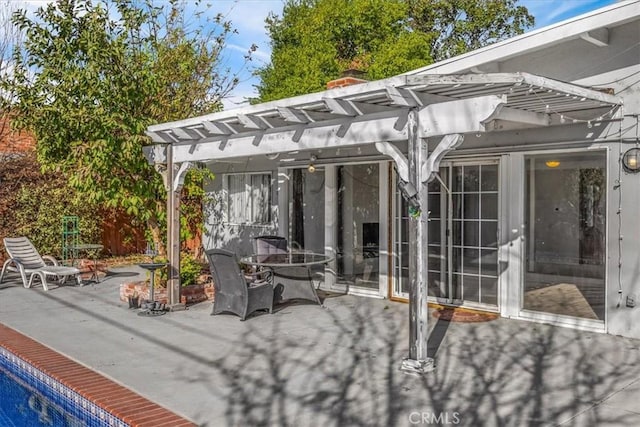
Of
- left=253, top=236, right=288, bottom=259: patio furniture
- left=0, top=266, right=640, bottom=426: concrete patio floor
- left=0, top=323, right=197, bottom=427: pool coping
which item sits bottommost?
left=0, top=266, right=640, bottom=426: concrete patio floor

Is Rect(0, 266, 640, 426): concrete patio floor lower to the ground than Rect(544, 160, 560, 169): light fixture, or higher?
lower

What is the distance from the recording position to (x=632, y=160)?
668 cm

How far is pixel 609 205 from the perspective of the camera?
695cm

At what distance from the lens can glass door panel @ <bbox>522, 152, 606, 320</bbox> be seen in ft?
23.6

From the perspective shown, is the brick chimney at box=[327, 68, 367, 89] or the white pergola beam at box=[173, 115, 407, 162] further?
the brick chimney at box=[327, 68, 367, 89]

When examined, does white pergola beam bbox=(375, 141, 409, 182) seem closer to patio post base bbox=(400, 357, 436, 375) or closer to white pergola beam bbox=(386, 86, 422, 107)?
white pergola beam bbox=(386, 86, 422, 107)

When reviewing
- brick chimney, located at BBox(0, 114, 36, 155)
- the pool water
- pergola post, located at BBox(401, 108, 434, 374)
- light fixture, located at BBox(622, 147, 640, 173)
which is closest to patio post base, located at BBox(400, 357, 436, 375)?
pergola post, located at BBox(401, 108, 434, 374)

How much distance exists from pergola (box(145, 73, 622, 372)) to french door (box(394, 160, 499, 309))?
3.93ft

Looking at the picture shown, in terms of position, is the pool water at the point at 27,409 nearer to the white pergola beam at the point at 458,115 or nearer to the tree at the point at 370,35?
the white pergola beam at the point at 458,115

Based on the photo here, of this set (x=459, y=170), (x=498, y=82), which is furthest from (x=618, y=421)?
(x=459, y=170)

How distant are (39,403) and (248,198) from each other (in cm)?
830

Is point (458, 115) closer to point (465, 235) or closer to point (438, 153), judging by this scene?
point (438, 153)

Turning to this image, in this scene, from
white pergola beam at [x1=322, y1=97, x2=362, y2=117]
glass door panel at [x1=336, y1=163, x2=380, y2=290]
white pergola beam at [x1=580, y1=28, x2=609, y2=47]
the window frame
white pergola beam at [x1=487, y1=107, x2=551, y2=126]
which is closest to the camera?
white pergola beam at [x1=322, y1=97, x2=362, y2=117]

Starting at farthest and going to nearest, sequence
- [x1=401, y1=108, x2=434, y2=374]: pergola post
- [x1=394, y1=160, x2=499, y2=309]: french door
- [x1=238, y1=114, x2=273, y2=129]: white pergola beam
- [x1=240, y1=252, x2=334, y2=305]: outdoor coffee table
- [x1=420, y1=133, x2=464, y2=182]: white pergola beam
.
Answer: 1. [x1=240, y1=252, x2=334, y2=305]: outdoor coffee table
2. [x1=394, y1=160, x2=499, y2=309]: french door
3. [x1=238, y1=114, x2=273, y2=129]: white pergola beam
4. [x1=401, y1=108, x2=434, y2=374]: pergola post
5. [x1=420, y1=133, x2=464, y2=182]: white pergola beam
